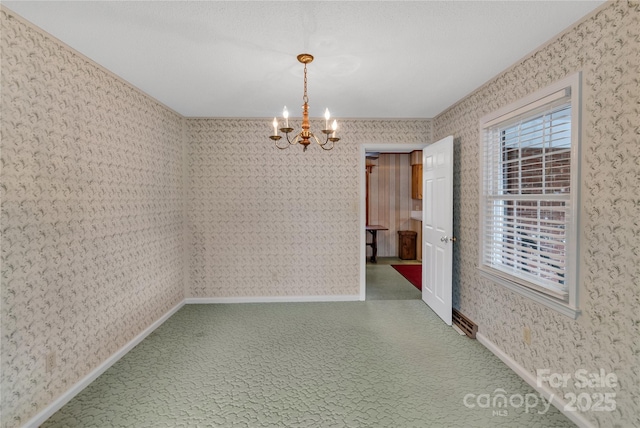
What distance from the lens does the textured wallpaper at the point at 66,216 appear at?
1768 mm

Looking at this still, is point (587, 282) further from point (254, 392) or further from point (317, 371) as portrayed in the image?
point (254, 392)

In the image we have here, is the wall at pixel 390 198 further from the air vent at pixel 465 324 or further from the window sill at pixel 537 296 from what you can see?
the window sill at pixel 537 296

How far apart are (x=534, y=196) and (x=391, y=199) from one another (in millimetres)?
5026

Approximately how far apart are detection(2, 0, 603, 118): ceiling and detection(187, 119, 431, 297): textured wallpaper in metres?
0.97

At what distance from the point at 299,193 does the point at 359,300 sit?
5.59ft

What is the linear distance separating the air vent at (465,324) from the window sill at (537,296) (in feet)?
1.93

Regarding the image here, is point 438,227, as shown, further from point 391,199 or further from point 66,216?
point 391,199

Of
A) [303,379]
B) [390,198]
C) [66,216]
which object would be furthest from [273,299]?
[390,198]

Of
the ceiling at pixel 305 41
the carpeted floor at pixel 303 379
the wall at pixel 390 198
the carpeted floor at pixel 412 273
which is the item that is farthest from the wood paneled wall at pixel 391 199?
the ceiling at pixel 305 41

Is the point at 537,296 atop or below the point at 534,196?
below

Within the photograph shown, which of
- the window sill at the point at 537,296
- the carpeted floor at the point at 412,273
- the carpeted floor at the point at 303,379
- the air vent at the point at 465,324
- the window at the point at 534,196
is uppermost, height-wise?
the window at the point at 534,196

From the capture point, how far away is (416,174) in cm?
664

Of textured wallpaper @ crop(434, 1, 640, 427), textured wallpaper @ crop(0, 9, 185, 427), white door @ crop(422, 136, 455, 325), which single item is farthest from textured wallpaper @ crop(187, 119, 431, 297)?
textured wallpaper @ crop(434, 1, 640, 427)

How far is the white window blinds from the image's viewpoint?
205cm
